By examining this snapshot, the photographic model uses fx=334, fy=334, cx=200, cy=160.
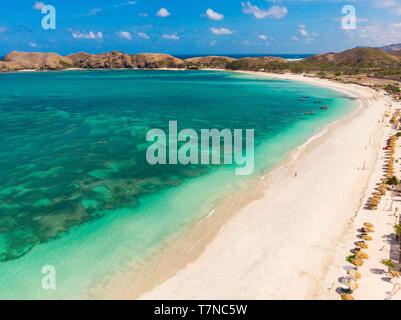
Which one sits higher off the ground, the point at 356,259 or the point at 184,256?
the point at 356,259

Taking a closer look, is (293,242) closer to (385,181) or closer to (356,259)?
(356,259)

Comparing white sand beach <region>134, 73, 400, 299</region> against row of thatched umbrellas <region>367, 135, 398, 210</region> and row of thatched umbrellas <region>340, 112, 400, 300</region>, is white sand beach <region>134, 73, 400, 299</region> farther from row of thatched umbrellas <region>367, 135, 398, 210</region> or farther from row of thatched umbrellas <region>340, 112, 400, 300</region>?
row of thatched umbrellas <region>367, 135, 398, 210</region>

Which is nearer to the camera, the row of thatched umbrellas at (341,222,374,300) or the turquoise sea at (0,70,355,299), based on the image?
the row of thatched umbrellas at (341,222,374,300)

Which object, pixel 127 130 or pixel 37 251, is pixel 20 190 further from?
pixel 127 130

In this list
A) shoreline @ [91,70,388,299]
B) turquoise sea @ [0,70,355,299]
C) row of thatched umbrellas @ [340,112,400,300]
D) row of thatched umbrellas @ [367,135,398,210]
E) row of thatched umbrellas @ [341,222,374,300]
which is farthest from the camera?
row of thatched umbrellas @ [367,135,398,210]

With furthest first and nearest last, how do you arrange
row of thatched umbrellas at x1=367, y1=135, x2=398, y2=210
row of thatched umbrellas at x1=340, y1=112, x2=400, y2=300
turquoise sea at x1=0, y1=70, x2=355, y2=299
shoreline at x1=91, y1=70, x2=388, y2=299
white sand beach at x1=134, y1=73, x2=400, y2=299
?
row of thatched umbrellas at x1=367, y1=135, x2=398, y2=210
turquoise sea at x1=0, y1=70, x2=355, y2=299
shoreline at x1=91, y1=70, x2=388, y2=299
white sand beach at x1=134, y1=73, x2=400, y2=299
row of thatched umbrellas at x1=340, y1=112, x2=400, y2=300

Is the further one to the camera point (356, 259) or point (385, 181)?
point (385, 181)

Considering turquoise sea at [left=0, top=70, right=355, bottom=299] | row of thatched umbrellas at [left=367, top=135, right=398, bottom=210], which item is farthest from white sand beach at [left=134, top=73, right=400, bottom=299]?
turquoise sea at [left=0, top=70, right=355, bottom=299]

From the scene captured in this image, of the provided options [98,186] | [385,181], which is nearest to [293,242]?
[385,181]

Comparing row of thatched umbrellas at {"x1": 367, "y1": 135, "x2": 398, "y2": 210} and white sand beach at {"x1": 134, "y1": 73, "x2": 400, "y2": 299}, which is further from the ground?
row of thatched umbrellas at {"x1": 367, "y1": 135, "x2": 398, "y2": 210}
